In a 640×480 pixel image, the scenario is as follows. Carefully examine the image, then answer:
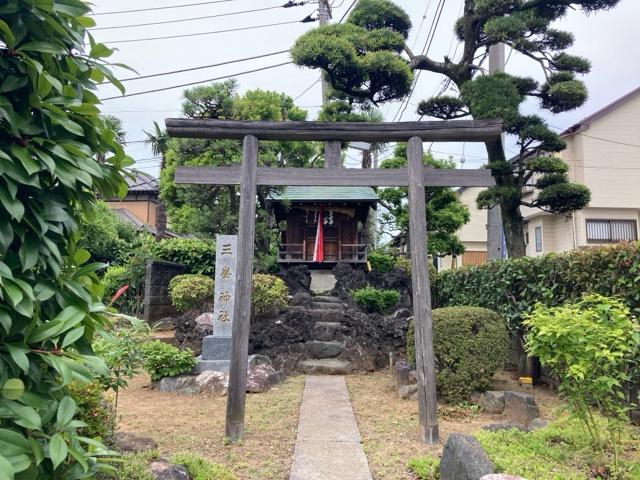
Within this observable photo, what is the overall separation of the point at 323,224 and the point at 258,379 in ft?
36.8

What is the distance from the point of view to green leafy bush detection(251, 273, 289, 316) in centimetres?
1018

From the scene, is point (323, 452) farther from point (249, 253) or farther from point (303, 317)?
point (303, 317)

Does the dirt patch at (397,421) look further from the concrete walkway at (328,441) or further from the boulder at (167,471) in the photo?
the boulder at (167,471)

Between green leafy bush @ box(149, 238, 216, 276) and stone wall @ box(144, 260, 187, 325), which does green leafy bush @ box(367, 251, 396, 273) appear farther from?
stone wall @ box(144, 260, 187, 325)

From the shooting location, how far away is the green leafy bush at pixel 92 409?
3.05 meters

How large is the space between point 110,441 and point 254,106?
13122 millimetres

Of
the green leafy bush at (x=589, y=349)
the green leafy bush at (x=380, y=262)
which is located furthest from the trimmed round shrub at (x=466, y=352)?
the green leafy bush at (x=380, y=262)

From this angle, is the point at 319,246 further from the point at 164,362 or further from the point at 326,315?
the point at 164,362


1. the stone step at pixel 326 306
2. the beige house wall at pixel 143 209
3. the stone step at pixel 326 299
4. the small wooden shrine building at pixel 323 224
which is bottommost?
the stone step at pixel 326 306

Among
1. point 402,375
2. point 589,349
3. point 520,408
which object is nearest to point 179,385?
point 402,375

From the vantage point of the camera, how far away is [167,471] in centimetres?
326

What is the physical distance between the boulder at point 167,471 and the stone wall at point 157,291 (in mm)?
9086

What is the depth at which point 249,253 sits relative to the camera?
5129mm

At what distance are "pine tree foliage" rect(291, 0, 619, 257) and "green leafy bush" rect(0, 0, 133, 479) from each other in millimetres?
8718
